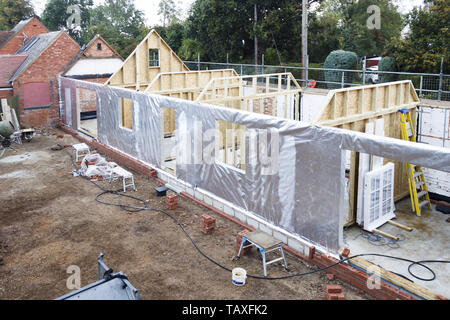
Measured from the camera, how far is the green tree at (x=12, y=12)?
163ft

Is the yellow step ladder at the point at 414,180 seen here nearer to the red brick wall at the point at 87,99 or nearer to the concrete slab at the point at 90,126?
the concrete slab at the point at 90,126

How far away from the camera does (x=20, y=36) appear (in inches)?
1203

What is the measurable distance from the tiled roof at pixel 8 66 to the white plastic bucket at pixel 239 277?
1736 cm

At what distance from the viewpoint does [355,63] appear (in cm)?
2495

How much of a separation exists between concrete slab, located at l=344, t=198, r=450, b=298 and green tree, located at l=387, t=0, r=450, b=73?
11935mm

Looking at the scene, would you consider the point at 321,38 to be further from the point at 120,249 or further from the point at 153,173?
the point at 120,249

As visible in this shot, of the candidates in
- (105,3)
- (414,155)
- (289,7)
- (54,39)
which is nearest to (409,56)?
(289,7)

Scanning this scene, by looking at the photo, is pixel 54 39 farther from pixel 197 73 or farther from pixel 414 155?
pixel 414 155

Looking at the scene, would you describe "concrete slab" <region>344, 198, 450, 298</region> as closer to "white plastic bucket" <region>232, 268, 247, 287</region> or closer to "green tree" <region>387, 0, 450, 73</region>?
"white plastic bucket" <region>232, 268, 247, 287</region>

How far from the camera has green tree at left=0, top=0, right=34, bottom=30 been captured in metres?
49.7

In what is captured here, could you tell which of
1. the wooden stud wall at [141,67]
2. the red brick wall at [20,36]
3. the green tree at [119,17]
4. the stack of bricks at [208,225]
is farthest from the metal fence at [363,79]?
the green tree at [119,17]

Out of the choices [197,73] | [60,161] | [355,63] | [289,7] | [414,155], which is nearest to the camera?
[414,155]

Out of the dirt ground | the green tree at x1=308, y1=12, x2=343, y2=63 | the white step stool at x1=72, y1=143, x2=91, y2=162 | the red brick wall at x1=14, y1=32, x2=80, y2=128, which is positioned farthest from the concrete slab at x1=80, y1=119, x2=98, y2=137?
the green tree at x1=308, y1=12, x2=343, y2=63

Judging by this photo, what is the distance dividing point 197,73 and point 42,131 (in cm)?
890
